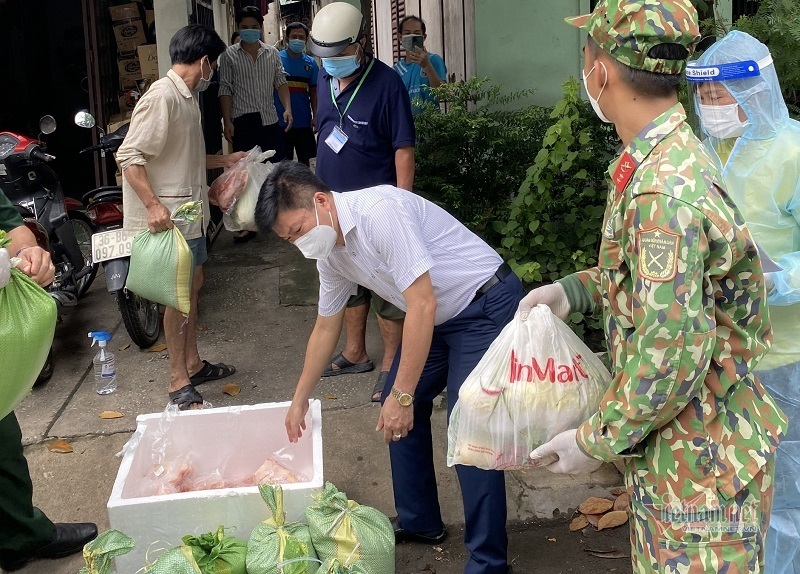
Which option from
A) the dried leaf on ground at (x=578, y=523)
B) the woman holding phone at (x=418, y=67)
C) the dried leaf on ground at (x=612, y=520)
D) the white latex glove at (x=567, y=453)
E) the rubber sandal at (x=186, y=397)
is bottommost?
the dried leaf on ground at (x=578, y=523)

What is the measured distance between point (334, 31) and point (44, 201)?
2634mm

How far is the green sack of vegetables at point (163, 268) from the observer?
167 inches

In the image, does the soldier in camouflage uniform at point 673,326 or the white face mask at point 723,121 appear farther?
the white face mask at point 723,121

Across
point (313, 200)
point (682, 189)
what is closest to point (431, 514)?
point (313, 200)

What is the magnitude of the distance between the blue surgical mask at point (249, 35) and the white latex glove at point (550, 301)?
6079 mm

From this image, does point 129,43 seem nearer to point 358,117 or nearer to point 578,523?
point 358,117

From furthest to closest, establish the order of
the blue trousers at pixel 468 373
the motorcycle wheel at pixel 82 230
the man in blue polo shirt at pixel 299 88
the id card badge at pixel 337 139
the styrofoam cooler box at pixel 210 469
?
the man in blue polo shirt at pixel 299 88, the motorcycle wheel at pixel 82 230, the id card badge at pixel 337 139, the blue trousers at pixel 468 373, the styrofoam cooler box at pixel 210 469

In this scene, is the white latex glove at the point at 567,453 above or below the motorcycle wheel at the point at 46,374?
above

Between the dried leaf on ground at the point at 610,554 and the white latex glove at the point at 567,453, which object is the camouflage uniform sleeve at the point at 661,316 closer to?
the white latex glove at the point at 567,453

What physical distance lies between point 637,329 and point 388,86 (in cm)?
313

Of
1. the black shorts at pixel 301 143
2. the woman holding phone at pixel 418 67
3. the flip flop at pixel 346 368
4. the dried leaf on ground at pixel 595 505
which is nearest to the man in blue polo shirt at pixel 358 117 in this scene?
the flip flop at pixel 346 368

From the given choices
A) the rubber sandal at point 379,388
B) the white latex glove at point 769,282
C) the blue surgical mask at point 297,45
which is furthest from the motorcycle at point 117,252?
the white latex glove at point 769,282

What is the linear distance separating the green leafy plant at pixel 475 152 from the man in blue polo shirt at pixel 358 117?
0.88m

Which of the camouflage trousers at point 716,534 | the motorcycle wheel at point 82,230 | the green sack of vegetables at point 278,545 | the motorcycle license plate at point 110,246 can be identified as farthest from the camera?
the motorcycle wheel at point 82,230
